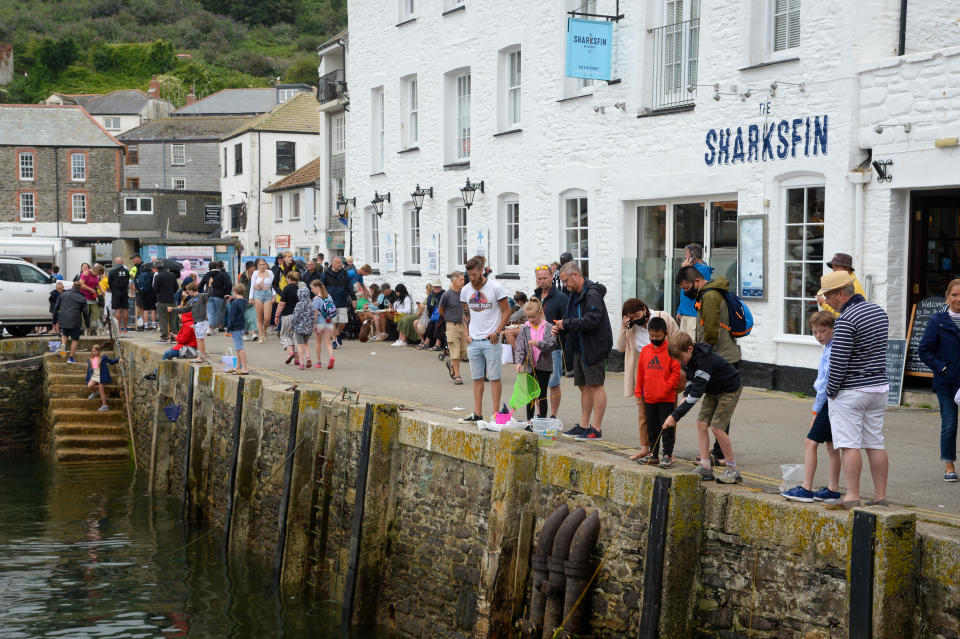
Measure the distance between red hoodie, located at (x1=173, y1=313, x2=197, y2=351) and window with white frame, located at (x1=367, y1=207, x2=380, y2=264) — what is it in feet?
27.4

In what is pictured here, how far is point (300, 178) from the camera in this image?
1719 inches

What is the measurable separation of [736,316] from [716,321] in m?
0.25

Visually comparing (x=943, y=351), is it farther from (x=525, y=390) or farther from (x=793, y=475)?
(x=525, y=390)

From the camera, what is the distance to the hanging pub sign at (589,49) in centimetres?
1634

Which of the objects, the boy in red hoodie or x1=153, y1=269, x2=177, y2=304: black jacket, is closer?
the boy in red hoodie

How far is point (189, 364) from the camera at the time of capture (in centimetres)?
1723

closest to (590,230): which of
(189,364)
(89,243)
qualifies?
(189,364)

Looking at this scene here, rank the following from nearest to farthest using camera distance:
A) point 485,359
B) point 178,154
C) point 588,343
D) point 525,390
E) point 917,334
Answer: point 588,343 → point 525,390 → point 485,359 → point 917,334 → point 178,154

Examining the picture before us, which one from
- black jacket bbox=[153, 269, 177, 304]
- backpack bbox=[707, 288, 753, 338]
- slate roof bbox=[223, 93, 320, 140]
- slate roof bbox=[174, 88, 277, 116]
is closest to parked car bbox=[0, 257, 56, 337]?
black jacket bbox=[153, 269, 177, 304]

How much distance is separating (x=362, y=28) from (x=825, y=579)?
21.6 meters

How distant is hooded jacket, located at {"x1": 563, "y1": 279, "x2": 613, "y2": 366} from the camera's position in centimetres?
1055

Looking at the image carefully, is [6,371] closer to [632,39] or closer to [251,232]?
[632,39]

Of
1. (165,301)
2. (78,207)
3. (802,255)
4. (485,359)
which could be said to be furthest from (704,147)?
(78,207)

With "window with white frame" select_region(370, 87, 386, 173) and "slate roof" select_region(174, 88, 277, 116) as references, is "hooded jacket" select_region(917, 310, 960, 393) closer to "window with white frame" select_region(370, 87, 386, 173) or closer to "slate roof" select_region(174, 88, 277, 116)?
"window with white frame" select_region(370, 87, 386, 173)
